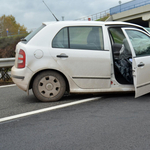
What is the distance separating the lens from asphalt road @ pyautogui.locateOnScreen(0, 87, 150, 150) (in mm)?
3182

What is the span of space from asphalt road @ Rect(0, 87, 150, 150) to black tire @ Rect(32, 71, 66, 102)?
0.59 meters

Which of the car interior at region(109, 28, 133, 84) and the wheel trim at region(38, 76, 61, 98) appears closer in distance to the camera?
the wheel trim at region(38, 76, 61, 98)

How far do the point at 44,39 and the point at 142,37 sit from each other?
80.3 inches

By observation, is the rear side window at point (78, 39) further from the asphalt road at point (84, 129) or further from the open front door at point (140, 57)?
the asphalt road at point (84, 129)

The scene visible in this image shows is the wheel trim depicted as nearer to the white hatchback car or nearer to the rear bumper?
the white hatchback car

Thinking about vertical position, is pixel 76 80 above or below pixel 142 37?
below

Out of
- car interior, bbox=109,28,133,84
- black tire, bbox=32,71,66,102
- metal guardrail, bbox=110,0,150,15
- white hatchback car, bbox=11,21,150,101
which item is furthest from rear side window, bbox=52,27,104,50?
metal guardrail, bbox=110,0,150,15

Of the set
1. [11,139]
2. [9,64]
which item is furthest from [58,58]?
[9,64]

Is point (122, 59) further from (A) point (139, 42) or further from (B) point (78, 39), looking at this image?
(B) point (78, 39)

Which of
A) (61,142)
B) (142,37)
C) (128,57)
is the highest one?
(142,37)

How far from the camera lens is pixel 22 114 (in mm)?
4625

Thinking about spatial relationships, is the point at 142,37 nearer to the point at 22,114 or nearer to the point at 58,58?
the point at 58,58

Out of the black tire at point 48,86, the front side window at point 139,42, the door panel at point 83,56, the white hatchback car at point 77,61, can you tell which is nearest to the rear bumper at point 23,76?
the white hatchback car at point 77,61

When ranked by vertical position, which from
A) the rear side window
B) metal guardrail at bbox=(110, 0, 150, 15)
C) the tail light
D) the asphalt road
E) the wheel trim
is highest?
metal guardrail at bbox=(110, 0, 150, 15)
